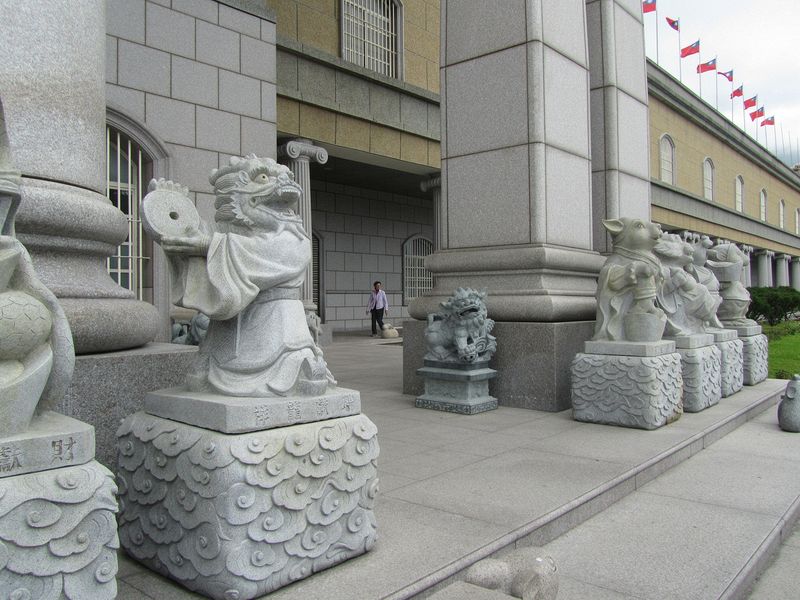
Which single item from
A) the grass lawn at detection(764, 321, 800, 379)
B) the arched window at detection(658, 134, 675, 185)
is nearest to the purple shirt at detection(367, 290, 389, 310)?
the grass lawn at detection(764, 321, 800, 379)

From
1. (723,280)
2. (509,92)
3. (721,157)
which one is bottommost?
(723,280)

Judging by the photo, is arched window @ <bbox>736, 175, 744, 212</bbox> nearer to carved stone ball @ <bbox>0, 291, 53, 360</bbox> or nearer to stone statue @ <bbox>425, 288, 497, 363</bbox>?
stone statue @ <bbox>425, 288, 497, 363</bbox>

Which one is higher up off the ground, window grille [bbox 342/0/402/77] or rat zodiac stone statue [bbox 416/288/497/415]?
window grille [bbox 342/0/402/77]

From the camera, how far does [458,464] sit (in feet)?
14.5

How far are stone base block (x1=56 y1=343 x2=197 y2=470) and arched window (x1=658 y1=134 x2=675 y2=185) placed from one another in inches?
961

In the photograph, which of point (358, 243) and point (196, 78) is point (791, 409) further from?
point (358, 243)

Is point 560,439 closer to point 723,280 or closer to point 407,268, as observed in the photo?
point 723,280

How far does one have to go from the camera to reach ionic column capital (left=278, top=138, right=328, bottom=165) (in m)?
12.2

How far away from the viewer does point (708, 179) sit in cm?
2902

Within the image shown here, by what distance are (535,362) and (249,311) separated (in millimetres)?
4130

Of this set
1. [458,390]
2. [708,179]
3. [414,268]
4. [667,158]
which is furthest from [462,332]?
[708,179]

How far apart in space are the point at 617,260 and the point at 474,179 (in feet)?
6.43

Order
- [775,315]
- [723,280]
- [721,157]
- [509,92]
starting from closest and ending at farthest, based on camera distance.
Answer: [509,92] < [723,280] < [775,315] < [721,157]

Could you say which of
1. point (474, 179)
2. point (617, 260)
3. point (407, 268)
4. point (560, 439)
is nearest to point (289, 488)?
point (560, 439)
